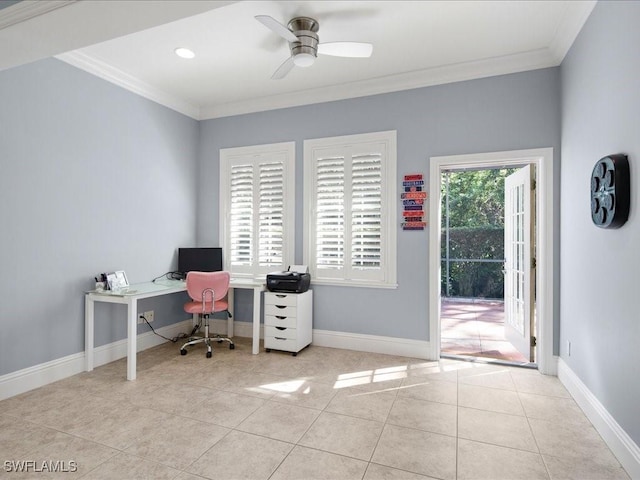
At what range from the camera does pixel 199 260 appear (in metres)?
4.43

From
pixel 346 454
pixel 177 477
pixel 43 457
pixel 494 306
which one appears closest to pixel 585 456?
pixel 346 454

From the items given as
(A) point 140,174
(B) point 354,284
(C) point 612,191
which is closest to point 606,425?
(C) point 612,191

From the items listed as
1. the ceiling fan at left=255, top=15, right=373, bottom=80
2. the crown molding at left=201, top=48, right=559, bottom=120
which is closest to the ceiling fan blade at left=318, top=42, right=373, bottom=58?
the ceiling fan at left=255, top=15, right=373, bottom=80

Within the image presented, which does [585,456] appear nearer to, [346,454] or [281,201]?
[346,454]

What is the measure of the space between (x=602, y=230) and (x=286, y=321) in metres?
2.82

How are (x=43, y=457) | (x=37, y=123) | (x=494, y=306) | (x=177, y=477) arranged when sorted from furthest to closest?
(x=494, y=306), (x=37, y=123), (x=43, y=457), (x=177, y=477)

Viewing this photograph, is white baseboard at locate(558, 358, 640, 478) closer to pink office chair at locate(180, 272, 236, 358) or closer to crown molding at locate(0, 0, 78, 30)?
pink office chair at locate(180, 272, 236, 358)

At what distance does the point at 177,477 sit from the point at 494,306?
6.39 metres

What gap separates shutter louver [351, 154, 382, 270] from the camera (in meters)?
3.88

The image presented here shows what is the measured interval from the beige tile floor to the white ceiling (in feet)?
7.58

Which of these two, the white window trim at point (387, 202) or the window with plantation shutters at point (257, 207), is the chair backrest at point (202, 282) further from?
the white window trim at point (387, 202)

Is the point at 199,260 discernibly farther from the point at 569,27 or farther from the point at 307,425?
the point at 569,27

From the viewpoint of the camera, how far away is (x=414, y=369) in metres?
3.41

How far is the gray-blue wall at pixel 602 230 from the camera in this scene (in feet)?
6.31
